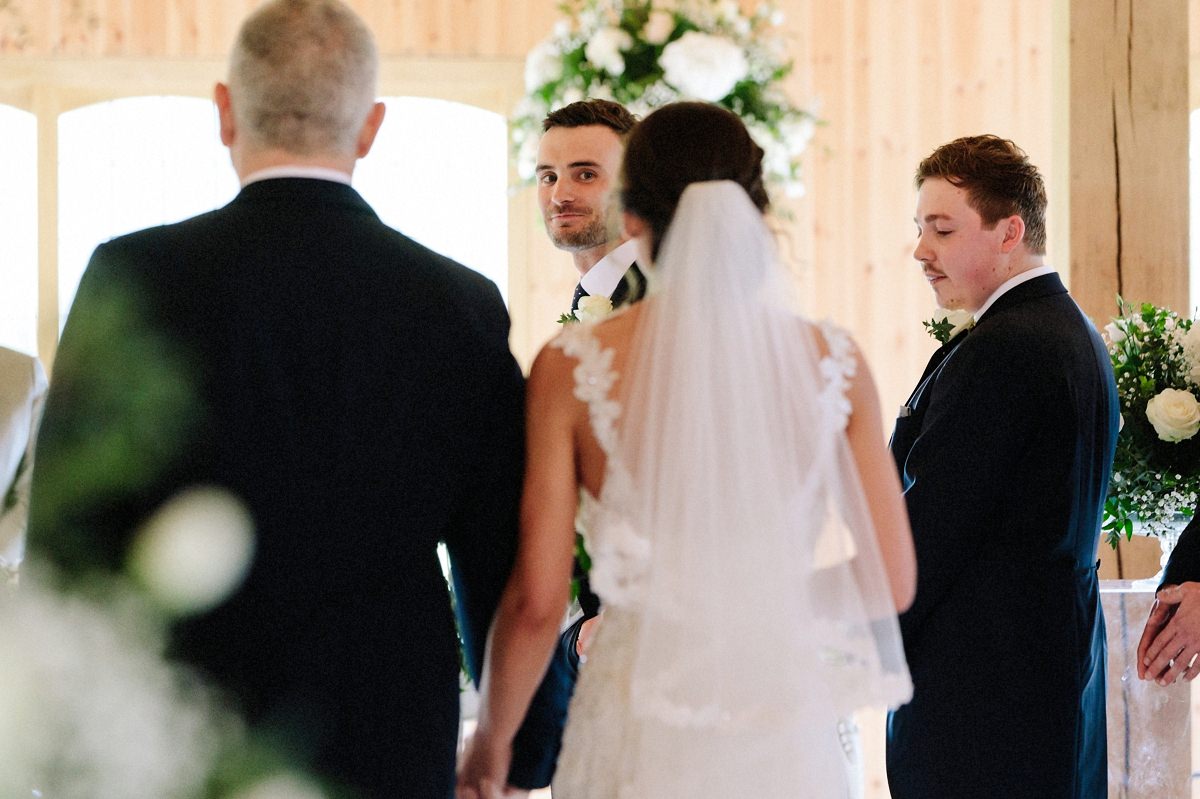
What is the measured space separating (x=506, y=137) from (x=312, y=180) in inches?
151

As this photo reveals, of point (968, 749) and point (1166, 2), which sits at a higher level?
point (1166, 2)

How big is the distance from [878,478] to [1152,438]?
1.60 m

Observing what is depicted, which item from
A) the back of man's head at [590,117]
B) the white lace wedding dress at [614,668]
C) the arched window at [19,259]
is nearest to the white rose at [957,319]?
the back of man's head at [590,117]

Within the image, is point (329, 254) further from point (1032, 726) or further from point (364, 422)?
point (1032, 726)

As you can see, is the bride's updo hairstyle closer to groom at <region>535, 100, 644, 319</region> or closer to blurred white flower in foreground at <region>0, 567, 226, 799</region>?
blurred white flower in foreground at <region>0, 567, 226, 799</region>

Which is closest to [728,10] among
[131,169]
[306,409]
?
[131,169]

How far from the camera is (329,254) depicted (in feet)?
5.65

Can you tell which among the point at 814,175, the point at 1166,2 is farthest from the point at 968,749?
the point at 814,175

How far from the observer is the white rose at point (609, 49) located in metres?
4.39

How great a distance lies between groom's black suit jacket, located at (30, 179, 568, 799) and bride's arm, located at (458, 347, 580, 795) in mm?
124

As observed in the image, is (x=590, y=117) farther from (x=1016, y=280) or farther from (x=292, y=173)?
(x=292, y=173)

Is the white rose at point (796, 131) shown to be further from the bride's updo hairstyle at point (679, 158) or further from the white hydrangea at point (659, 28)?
the bride's updo hairstyle at point (679, 158)

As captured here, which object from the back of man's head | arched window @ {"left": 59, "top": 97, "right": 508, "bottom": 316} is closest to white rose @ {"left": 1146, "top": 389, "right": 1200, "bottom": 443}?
the back of man's head

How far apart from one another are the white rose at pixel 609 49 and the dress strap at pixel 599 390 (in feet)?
8.79
